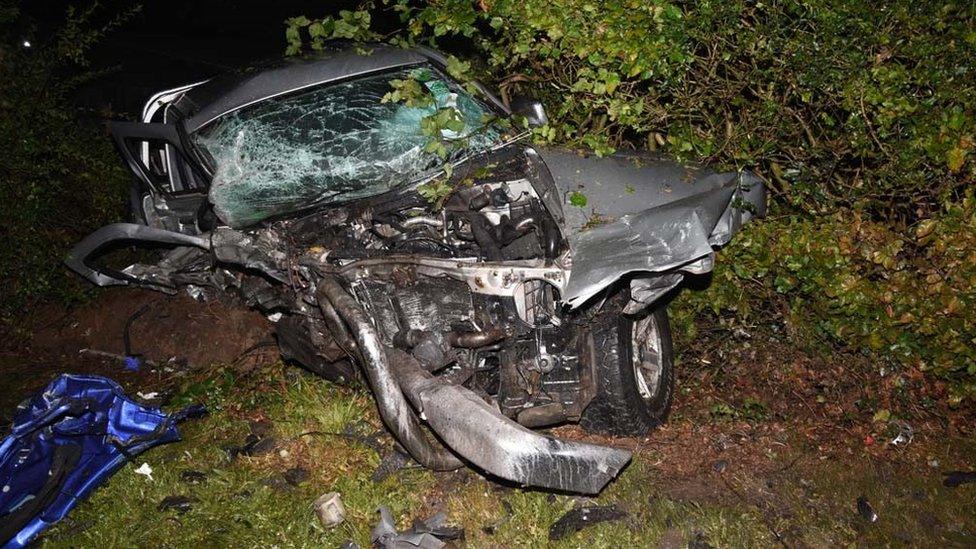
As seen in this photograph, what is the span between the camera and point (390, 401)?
10.5 feet

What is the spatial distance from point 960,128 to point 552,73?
234 cm

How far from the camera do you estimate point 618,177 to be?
11.6 ft

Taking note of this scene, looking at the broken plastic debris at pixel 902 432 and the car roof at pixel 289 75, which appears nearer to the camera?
the broken plastic debris at pixel 902 432

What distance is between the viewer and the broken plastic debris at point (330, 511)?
3566 millimetres

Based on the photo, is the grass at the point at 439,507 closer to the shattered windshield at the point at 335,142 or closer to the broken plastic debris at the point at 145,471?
the broken plastic debris at the point at 145,471

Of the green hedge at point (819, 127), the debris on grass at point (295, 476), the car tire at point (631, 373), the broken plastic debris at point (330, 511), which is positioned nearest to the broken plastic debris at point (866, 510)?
the green hedge at point (819, 127)

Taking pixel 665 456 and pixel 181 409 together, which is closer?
pixel 665 456

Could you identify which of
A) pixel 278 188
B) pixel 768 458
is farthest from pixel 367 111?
pixel 768 458

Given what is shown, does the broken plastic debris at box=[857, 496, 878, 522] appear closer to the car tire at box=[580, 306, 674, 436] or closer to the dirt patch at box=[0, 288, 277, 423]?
the car tire at box=[580, 306, 674, 436]

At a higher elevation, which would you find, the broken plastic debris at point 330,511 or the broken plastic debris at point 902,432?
the broken plastic debris at point 330,511

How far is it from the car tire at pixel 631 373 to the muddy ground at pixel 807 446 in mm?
144

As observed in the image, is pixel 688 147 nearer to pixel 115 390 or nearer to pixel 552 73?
pixel 552 73

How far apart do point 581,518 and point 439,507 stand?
0.74 meters

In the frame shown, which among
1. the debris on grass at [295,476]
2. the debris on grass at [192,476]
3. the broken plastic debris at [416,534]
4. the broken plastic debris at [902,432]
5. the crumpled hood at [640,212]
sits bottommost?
the broken plastic debris at [902,432]
